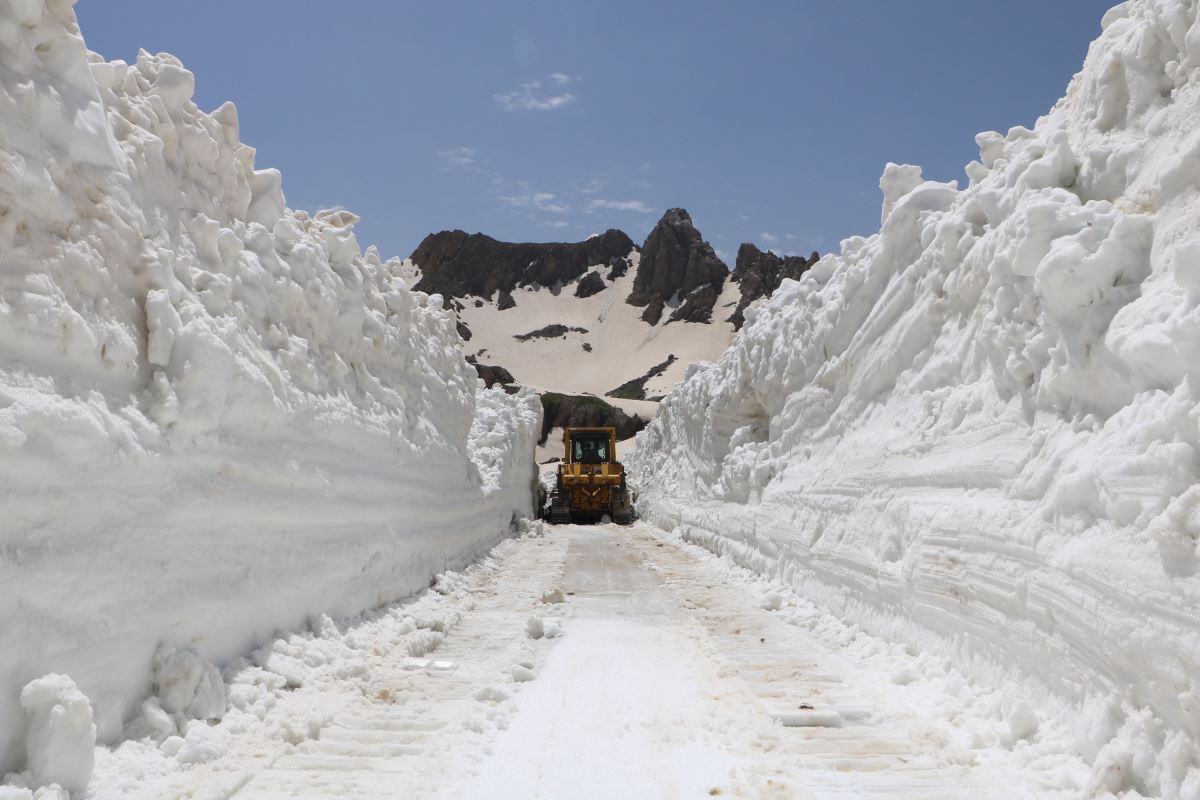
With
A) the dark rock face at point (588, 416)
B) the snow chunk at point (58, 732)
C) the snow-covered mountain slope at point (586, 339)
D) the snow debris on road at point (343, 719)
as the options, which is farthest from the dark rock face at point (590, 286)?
the snow chunk at point (58, 732)

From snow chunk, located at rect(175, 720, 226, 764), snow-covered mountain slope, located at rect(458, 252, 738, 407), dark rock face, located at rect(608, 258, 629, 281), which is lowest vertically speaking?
snow chunk, located at rect(175, 720, 226, 764)

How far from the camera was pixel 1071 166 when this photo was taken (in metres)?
4.56

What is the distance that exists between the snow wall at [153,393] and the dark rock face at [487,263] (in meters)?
101

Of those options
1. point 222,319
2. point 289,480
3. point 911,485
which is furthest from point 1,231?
point 911,485

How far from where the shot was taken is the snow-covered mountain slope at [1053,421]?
9.17 ft

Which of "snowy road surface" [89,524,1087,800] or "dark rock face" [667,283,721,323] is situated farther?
"dark rock face" [667,283,721,323]

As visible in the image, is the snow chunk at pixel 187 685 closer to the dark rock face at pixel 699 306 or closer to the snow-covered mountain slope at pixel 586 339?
the snow-covered mountain slope at pixel 586 339

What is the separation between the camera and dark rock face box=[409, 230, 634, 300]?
352ft

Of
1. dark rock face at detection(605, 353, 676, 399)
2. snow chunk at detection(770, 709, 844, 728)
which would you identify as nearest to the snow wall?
snow chunk at detection(770, 709, 844, 728)

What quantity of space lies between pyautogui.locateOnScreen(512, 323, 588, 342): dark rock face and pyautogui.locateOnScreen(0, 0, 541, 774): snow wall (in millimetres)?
94242

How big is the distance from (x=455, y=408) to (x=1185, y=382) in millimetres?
8402

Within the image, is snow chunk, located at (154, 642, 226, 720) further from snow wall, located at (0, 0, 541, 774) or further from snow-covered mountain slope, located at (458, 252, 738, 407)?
snow-covered mountain slope, located at (458, 252, 738, 407)

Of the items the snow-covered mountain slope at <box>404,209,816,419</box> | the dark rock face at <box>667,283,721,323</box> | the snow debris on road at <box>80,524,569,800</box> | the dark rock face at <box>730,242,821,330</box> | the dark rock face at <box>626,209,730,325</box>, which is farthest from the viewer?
the dark rock face at <box>626,209,730,325</box>

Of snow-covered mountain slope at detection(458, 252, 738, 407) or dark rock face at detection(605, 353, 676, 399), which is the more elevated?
snow-covered mountain slope at detection(458, 252, 738, 407)
